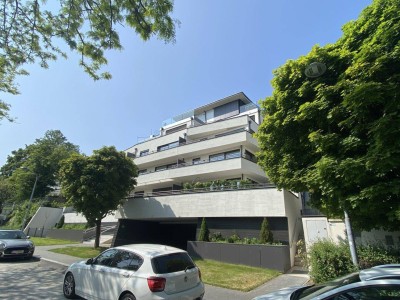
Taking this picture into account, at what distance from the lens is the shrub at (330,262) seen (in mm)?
8898

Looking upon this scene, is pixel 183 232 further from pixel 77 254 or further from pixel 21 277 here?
pixel 21 277

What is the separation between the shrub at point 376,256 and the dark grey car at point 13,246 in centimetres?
1543

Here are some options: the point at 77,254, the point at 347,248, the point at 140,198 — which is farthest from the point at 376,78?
the point at 140,198

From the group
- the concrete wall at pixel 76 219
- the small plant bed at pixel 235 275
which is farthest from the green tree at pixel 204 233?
the concrete wall at pixel 76 219

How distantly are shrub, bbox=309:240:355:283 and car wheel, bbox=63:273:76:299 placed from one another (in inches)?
300

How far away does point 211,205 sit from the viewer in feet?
60.2

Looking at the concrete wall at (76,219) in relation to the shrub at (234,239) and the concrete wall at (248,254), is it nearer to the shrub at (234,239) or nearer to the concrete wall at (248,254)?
the concrete wall at (248,254)

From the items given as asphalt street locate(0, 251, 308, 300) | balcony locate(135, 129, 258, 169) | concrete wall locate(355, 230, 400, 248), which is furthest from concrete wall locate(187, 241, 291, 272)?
balcony locate(135, 129, 258, 169)

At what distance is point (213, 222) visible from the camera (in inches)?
709

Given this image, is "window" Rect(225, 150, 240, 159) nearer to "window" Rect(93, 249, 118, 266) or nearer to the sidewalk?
the sidewalk

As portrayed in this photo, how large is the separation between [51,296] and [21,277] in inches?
146

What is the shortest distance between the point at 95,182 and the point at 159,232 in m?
8.16

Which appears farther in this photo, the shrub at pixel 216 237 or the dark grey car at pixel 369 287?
the shrub at pixel 216 237

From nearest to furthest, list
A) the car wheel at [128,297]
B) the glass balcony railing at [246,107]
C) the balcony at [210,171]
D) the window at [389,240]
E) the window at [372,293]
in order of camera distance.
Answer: the window at [372,293] → the car wheel at [128,297] → the window at [389,240] → the balcony at [210,171] → the glass balcony railing at [246,107]
